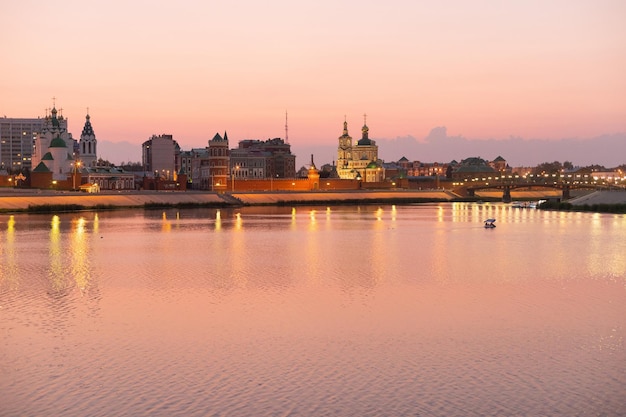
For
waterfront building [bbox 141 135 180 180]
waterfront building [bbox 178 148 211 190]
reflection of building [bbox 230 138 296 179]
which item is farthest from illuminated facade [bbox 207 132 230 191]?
reflection of building [bbox 230 138 296 179]

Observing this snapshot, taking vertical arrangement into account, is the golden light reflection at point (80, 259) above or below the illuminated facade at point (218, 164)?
below

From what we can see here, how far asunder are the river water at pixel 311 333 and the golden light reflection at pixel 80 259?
186 mm

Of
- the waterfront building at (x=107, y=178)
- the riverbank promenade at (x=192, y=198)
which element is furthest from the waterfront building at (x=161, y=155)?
the riverbank promenade at (x=192, y=198)

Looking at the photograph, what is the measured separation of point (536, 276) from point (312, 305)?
12.8 m

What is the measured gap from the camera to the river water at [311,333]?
15.0 meters

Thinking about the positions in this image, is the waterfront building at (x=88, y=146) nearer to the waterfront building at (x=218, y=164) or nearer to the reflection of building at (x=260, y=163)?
the waterfront building at (x=218, y=164)

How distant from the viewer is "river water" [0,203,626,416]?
15.0 meters

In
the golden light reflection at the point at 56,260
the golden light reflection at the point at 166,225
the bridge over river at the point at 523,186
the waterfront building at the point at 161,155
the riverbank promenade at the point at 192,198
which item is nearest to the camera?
the golden light reflection at the point at 56,260

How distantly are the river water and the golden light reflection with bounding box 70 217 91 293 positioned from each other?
0.19m

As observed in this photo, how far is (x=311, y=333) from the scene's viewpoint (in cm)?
2086

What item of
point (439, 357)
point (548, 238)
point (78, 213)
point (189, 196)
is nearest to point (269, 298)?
point (439, 357)

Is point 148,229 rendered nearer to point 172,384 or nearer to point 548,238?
point 548,238

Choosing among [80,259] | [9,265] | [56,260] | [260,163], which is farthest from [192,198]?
[260,163]

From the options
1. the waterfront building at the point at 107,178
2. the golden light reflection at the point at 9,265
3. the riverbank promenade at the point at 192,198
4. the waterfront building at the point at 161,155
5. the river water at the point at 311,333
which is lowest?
the river water at the point at 311,333
